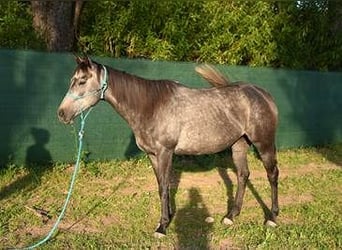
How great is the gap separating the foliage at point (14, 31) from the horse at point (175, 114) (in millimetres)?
5285

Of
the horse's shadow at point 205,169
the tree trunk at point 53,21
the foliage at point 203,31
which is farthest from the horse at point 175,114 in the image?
the foliage at point 203,31

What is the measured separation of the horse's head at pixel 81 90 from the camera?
5.16m

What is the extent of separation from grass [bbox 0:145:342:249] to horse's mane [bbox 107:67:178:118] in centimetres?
141

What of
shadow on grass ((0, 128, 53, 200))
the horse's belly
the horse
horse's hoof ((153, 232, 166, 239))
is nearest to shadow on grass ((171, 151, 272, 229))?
the horse

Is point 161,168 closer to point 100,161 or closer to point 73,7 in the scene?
point 100,161

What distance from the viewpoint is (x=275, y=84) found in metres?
11.5

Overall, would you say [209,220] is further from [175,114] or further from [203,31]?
[203,31]

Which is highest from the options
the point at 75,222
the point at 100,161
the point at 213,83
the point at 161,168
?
the point at 213,83

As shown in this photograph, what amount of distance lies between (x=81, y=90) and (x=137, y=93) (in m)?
0.61

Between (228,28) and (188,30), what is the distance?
40.9 inches

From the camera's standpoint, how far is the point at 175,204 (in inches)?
272

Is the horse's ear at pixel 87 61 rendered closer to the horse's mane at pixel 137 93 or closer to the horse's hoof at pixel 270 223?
the horse's mane at pixel 137 93

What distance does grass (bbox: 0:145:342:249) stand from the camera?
5.37 metres

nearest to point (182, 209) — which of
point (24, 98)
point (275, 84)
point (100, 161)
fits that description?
point (100, 161)
